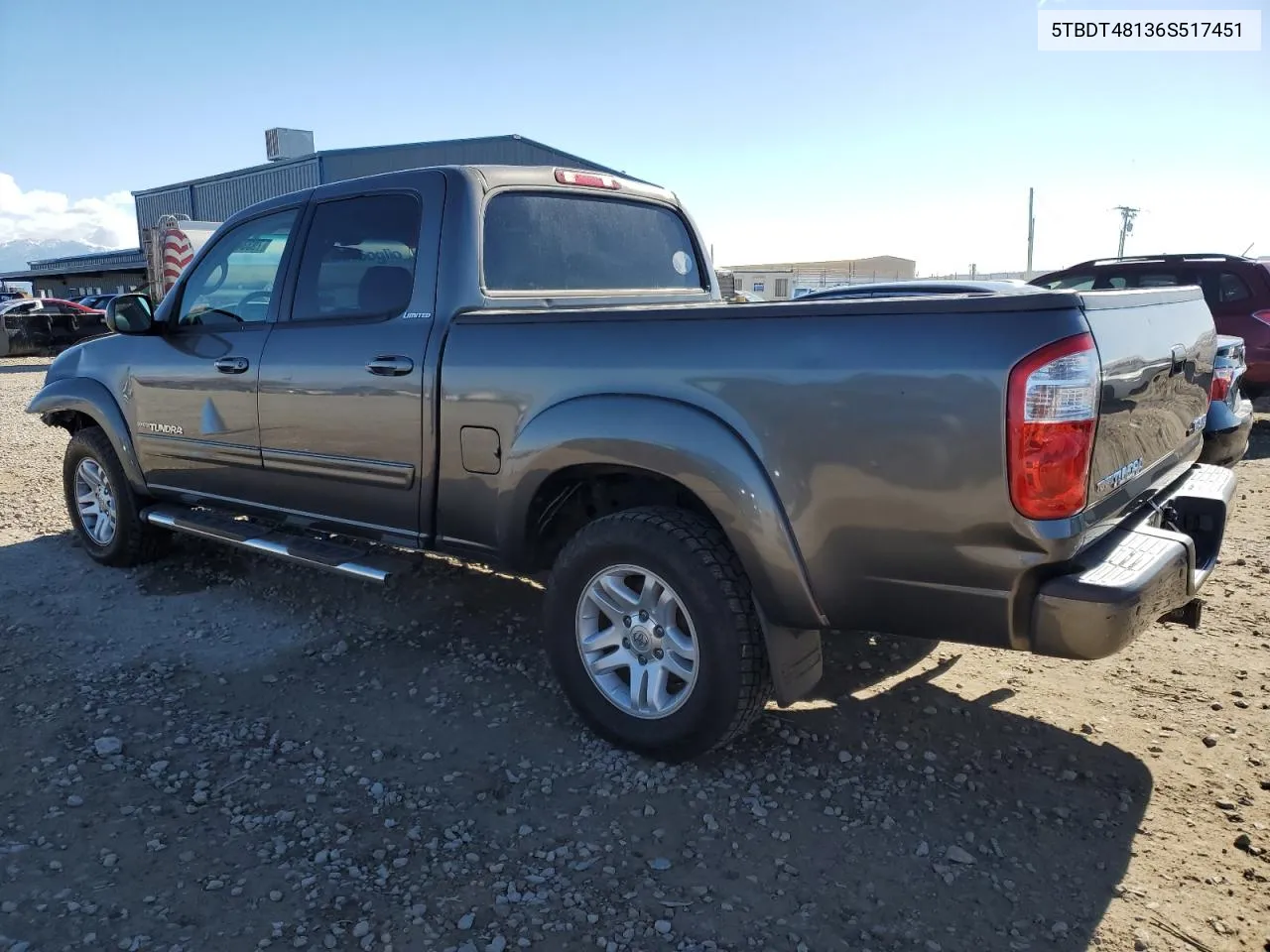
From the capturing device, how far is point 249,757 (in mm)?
3113

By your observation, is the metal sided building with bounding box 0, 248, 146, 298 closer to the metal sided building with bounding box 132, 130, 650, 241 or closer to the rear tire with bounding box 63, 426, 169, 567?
the metal sided building with bounding box 132, 130, 650, 241

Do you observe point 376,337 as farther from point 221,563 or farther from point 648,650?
point 221,563

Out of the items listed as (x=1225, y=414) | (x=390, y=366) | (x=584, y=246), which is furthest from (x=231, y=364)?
(x=1225, y=414)

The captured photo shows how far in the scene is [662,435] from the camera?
2775 millimetres

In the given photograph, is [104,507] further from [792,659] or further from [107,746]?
[792,659]

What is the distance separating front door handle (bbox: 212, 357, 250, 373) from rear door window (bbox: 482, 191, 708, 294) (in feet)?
4.34

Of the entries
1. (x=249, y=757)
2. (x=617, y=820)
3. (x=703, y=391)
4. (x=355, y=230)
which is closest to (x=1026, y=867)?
(x=617, y=820)

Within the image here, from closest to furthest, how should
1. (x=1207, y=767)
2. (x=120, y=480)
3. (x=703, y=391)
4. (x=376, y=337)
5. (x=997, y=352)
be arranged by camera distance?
(x=997, y=352)
(x=703, y=391)
(x=1207, y=767)
(x=376, y=337)
(x=120, y=480)

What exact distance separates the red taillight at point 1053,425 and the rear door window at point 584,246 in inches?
82.4

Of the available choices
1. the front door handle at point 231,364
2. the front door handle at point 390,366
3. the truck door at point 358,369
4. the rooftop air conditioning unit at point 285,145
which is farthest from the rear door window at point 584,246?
the rooftop air conditioning unit at point 285,145

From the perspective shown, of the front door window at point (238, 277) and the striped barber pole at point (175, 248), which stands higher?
the striped barber pole at point (175, 248)

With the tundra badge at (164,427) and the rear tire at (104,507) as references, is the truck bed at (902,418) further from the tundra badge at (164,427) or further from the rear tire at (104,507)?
the rear tire at (104,507)

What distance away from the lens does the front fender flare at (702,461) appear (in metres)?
2.62

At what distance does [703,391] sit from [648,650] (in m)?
0.90
